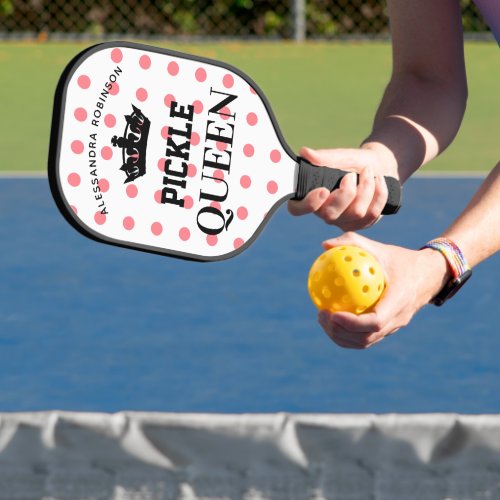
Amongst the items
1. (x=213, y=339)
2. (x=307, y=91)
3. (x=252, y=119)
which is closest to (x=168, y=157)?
(x=252, y=119)

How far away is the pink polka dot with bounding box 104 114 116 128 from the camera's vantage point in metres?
2.26

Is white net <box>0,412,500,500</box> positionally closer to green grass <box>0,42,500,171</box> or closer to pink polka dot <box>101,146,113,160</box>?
pink polka dot <box>101,146,113,160</box>

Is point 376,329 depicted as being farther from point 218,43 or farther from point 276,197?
point 218,43

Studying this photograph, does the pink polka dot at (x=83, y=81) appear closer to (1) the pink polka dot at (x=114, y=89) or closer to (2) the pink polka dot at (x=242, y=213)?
(1) the pink polka dot at (x=114, y=89)

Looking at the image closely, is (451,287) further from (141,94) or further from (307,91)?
(307,91)

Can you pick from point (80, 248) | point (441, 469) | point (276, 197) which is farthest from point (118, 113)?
point (80, 248)

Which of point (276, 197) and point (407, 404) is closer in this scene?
point (276, 197)

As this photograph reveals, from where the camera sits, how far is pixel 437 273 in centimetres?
219

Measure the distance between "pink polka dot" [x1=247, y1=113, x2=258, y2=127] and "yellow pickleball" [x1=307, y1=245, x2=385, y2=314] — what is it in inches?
12.0

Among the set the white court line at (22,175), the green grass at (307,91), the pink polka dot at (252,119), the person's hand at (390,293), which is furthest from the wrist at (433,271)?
the green grass at (307,91)

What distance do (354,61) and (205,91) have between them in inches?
361

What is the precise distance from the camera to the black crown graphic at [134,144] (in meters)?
2.31

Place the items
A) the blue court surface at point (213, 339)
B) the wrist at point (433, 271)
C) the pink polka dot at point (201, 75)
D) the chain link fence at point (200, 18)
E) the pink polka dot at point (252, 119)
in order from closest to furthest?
1. the wrist at point (433, 271)
2. the pink polka dot at point (201, 75)
3. the pink polka dot at point (252, 119)
4. the blue court surface at point (213, 339)
5. the chain link fence at point (200, 18)

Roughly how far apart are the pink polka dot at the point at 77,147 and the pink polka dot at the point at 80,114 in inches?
1.4
